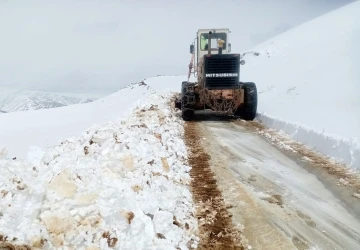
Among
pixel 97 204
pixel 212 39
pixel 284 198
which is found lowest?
pixel 284 198

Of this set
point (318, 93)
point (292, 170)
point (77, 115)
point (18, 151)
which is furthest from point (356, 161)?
point (77, 115)

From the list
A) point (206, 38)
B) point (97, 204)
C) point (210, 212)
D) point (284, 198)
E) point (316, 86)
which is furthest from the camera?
point (316, 86)

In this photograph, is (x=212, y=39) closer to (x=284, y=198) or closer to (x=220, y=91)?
(x=220, y=91)

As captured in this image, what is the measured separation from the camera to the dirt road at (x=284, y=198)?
403cm

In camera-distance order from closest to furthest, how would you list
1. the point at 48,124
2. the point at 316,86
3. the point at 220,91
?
the point at 220,91 < the point at 316,86 < the point at 48,124

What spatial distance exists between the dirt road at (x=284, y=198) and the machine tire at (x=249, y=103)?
4367mm

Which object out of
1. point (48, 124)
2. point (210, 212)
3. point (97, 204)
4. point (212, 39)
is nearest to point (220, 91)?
point (212, 39)

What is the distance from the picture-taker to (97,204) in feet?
12.8

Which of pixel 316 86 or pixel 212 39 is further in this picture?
pixel 316 86

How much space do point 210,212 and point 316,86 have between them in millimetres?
16695

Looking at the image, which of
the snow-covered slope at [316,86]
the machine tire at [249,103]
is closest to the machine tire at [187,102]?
the machine tire at [249,103]

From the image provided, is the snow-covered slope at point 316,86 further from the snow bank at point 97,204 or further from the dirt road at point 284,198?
the snow bank at point 97,204

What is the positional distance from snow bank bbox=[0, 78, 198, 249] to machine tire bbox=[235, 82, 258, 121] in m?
7.32

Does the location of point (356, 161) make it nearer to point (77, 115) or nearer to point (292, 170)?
point (292, 170)
